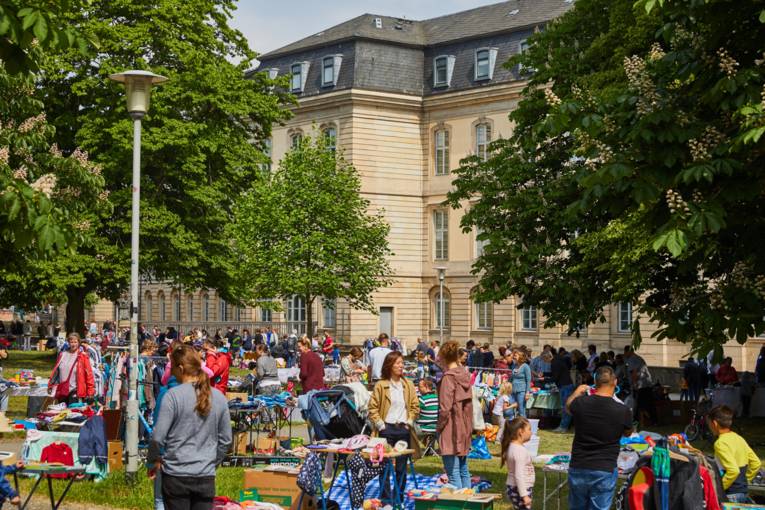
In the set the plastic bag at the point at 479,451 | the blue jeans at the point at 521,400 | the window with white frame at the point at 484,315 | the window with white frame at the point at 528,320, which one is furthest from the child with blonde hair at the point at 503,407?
the window with white frame at the point at 484,315

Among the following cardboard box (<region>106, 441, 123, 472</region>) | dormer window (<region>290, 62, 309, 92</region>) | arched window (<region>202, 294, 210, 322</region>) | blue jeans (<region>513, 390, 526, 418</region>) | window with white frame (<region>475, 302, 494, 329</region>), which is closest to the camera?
cardboard box (<region>106, 441, 123, 472</region>)

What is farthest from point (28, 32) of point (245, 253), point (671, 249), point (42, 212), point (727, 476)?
point (245, 253)

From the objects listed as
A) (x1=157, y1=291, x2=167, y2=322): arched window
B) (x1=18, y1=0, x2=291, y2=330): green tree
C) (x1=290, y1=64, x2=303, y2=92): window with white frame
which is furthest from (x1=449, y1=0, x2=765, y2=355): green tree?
(x1=157, y1=291, x2=167, y2=322): arched window

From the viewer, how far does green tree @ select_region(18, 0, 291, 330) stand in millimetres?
39219

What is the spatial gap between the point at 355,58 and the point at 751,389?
130 ft

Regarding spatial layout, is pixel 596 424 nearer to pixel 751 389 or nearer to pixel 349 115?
pixel 751 389

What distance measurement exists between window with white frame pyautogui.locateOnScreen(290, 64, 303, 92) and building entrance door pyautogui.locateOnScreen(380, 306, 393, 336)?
1233cm

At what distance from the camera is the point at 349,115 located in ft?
214

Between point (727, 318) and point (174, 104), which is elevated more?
point (174, 104)

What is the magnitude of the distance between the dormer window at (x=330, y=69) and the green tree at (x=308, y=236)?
1637 centimetres

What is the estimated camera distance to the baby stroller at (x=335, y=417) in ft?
53.1

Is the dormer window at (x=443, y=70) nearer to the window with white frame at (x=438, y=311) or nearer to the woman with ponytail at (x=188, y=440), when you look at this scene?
the window with white frame at (x=438, y=311)

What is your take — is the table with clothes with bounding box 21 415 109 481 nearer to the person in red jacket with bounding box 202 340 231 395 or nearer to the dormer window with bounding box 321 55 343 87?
the person in red jacket with bounding box 202 340 231 395

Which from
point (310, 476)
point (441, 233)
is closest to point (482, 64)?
point (441, 233)
